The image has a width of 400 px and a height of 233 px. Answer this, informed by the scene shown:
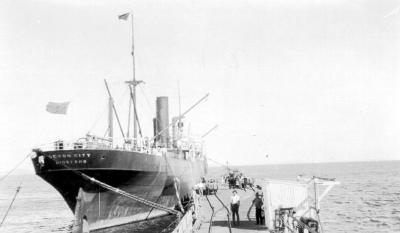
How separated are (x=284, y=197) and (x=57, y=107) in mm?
11694

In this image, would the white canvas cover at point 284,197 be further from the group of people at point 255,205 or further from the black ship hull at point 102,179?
the black ship hull at point 102,179

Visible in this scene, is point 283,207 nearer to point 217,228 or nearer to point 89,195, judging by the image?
point 217,228

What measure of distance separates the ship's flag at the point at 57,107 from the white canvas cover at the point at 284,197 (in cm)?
1043

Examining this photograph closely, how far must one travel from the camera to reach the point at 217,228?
18172mm

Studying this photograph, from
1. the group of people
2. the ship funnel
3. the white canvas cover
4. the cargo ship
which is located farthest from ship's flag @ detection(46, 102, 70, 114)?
the ship funnel

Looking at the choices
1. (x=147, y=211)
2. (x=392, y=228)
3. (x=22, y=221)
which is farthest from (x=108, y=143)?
(x=22, y=221)

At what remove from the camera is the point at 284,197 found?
55.3 feet

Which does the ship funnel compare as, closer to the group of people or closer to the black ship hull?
the black ship hull

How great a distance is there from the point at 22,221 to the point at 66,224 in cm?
664

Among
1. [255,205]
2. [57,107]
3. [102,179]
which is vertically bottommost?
[255,205]

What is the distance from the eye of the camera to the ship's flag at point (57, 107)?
68.0ft

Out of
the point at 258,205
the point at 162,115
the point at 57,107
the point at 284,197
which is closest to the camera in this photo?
the point at 284,197

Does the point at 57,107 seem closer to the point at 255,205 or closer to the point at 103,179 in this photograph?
the point at 103,179

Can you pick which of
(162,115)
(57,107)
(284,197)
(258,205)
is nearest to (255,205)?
(258,205)
